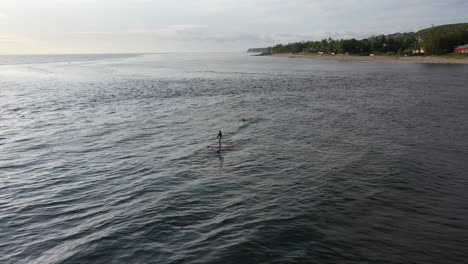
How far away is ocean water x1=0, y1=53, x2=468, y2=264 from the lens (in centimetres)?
2019

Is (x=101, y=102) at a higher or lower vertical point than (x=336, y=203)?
higher

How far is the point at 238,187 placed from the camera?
2878cm

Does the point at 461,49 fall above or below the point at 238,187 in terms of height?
above

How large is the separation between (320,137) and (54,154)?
31.7 m

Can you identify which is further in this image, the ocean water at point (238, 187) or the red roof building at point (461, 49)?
the red roof building at point (461, 49)

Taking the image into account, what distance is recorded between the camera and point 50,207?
26234 mm

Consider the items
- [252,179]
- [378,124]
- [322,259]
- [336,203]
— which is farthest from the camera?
[378,124]

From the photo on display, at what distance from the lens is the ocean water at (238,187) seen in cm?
2019

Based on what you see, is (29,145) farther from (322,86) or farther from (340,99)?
(322,86)

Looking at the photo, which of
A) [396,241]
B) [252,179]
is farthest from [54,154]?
[396,241]

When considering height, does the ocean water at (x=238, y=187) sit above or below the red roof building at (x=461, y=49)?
below

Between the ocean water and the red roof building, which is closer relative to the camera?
the ocean water

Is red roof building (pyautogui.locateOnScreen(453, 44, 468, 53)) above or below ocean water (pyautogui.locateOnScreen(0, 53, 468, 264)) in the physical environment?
above

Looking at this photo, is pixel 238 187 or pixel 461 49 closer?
pixel 238 187
